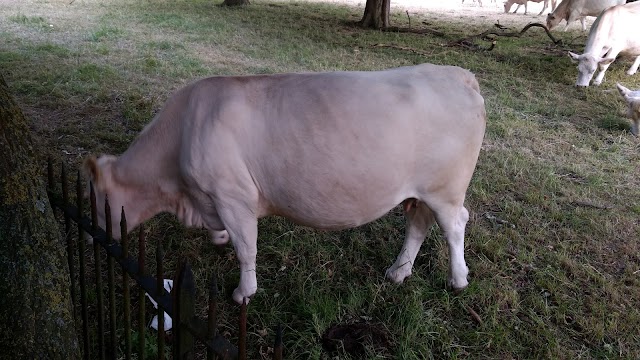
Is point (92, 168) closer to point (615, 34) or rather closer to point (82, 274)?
point (82, 274)

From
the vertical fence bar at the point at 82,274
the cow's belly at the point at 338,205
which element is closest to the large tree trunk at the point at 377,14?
the cow's belly at the point at 338,205

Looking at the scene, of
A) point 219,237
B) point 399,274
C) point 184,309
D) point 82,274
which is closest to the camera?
point 184,309

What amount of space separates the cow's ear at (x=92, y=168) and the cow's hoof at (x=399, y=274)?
6.37ft

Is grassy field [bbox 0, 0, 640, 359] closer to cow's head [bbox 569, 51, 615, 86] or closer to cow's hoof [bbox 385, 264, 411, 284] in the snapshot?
cow's hoof [bbox 385, 264, 411, 284]

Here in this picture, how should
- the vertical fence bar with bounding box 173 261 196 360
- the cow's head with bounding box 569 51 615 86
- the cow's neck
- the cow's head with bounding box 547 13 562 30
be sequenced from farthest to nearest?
the cow's head with bounding box 547 13 562 30
the cow's head with bounding box 569 51 615 86
the cow's neck
the vertical fence bar with bounding box 173 261 196 360

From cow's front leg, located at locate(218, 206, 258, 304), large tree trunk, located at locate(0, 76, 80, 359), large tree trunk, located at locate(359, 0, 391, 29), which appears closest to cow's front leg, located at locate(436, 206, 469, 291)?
cow's front leg, located at locate(218, 206, 258, 304)

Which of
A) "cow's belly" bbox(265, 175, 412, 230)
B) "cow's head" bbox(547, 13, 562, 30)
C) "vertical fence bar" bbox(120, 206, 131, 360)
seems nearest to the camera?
"vertical fence bar" bbox(120, 206, 131, 360)

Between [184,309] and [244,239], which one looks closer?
[184,309]

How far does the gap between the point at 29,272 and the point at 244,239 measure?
1312mm

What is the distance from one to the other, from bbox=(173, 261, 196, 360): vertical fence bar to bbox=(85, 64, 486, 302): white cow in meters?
1.34

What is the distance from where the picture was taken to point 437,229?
13.3ft

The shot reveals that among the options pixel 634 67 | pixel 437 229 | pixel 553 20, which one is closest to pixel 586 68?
pixel 634 67

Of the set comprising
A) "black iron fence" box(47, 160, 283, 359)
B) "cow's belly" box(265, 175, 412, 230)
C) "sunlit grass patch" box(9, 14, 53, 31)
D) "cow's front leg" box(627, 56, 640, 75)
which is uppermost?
"black iron fence" box(47, 160, 283, 359)

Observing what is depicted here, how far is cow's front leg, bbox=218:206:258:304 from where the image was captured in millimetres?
2996
